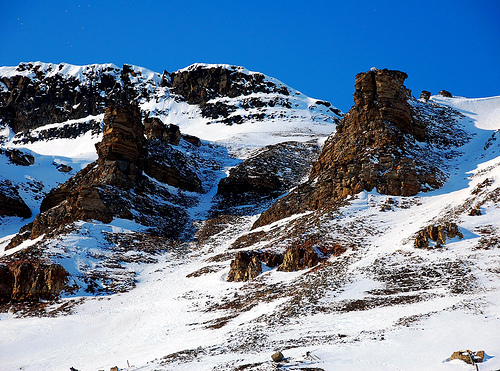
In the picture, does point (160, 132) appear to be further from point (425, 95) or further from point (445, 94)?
point (445, 94)

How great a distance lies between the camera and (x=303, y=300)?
18859 millimetres

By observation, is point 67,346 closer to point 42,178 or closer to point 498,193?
point 498,193

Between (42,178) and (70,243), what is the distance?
137 ft

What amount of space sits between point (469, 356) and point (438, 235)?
1396 cm

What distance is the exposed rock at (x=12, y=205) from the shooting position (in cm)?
5580

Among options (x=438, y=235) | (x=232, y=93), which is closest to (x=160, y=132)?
(x=438, y=235)

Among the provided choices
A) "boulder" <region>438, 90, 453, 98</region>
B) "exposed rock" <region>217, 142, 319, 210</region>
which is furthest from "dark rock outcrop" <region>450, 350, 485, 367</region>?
"boulder" <region>438, 90, 453, 98</region>

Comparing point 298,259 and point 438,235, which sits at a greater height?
point 438,235

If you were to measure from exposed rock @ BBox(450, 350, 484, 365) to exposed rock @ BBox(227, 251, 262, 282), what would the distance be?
655 inches

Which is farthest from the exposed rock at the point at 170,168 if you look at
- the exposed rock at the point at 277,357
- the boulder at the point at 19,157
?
the exposed rock at the point at 277,357

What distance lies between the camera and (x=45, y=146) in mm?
112625

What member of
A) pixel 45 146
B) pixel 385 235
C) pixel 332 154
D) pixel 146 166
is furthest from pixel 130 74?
pixel 385 235

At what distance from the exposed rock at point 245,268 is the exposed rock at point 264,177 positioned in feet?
84.2

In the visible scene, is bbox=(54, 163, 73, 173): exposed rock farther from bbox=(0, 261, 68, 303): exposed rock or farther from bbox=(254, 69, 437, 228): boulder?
bbox=(0, 261, 68, 303): exposed rock
